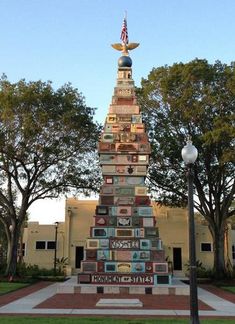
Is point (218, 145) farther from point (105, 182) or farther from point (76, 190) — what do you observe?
point (76, 190)

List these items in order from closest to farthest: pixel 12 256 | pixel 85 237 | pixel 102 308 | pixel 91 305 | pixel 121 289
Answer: pixel 102 308 → pixel 91 305 → pixel 121 289 → pixel 12 256 → pixel 85 237

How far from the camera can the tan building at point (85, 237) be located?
4019 centimetres

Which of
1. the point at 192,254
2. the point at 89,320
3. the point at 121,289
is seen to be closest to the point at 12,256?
the point at 121,289

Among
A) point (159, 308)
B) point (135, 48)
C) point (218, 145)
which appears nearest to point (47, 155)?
point (135, 48)

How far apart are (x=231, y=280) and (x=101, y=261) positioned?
11323 millimetres

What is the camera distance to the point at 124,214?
2453cm

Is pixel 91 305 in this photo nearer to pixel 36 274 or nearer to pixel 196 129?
pixel 196 129

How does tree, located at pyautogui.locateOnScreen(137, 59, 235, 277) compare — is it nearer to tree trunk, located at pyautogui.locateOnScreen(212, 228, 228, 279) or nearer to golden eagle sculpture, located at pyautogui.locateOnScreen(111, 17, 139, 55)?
tree trunk, located at pyautogui.locateOnScreen(212, 228, 228, 279)

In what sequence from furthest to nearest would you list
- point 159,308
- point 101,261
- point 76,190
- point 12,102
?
point 76,190 < point 12,102 < point 101,261 < point 159,308

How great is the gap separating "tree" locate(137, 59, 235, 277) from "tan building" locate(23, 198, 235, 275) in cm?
830

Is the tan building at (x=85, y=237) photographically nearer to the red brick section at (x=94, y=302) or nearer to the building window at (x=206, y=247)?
the building window at (x=206, y=247)

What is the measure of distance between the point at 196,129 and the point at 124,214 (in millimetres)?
9333

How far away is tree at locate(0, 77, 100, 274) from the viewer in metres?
29.1

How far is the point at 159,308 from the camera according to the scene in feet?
50.7
